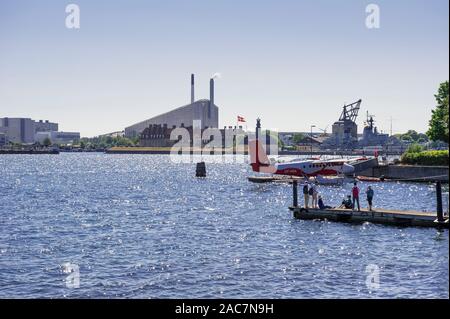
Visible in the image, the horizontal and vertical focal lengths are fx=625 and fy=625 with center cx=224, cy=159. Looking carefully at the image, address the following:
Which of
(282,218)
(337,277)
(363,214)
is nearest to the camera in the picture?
(337,277)

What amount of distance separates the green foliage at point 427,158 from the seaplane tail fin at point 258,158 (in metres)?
21.0

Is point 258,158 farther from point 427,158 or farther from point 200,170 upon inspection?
point 427,158

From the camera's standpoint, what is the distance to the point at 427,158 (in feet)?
300

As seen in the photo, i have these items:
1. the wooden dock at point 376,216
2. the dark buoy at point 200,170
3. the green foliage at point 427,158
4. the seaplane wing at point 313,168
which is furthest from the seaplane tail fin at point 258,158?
the wooden dock at point 376,216

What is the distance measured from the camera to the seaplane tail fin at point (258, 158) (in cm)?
9925

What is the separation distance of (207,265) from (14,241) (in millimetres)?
15034

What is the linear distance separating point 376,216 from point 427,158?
52.9 m

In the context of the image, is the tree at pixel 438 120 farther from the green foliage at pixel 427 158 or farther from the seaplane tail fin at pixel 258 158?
the seaplane tail fin at pixel 258 158

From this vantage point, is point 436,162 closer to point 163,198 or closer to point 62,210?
point 163,198

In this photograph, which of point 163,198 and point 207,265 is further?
point 163,198

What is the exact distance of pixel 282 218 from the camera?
4881 centimetres

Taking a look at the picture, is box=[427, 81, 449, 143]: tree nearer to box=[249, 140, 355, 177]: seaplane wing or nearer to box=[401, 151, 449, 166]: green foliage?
box=[401, 151, 449, 166]: green foliage

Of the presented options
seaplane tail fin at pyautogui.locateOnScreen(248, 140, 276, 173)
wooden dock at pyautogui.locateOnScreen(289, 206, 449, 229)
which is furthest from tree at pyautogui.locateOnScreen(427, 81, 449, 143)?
wooden dock at pyautogui.locateOnScreen(289, 206, 449, 229)
